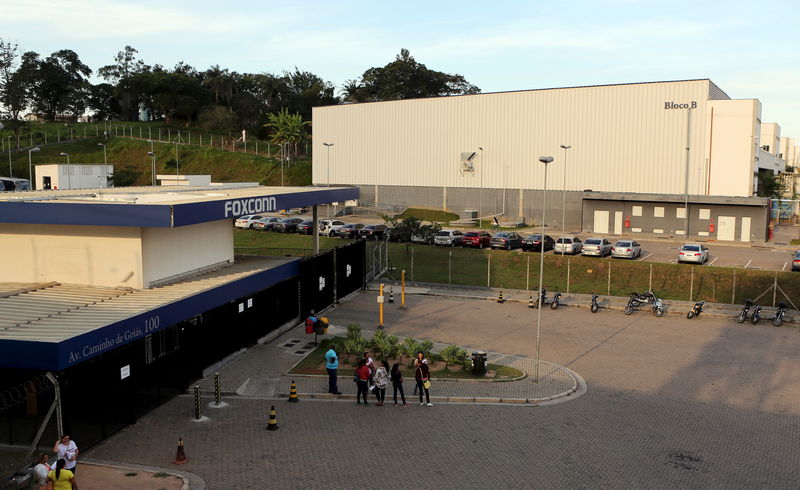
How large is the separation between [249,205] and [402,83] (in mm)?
107592

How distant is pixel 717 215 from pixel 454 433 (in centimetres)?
4731

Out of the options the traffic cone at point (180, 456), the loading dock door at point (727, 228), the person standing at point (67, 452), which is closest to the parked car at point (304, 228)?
the loading dock door at point (727, 228)

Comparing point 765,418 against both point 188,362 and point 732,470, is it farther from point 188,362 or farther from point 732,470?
point 188,362

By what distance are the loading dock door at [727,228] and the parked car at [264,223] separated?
3750 centimetres

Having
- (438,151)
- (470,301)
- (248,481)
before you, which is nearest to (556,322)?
(470,301)

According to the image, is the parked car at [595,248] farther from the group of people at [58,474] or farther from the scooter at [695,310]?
the group of people at [58,474]

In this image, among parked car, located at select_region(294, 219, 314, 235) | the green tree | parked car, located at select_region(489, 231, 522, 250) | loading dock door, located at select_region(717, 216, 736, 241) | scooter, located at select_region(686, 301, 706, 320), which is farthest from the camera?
the green tree

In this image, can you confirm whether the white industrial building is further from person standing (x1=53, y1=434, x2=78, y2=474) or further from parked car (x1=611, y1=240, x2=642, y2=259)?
person standing (x1=53, y1=434, x2=78, y2=474)

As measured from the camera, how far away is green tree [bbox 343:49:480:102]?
127m

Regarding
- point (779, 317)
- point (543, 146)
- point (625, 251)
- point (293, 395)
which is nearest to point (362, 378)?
point (293, 395)

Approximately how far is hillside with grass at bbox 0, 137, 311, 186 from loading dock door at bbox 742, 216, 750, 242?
190ft

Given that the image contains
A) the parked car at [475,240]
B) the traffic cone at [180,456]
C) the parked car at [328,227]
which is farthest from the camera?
Result: the parked car at [328,227]

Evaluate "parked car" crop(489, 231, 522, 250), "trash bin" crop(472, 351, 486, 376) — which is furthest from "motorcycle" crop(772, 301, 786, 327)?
"parked car" crop(489, 231, 522, 250)

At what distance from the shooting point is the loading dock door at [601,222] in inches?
2416
